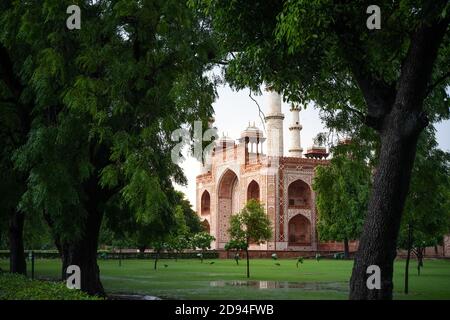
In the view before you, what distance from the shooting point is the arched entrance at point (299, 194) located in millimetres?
45250

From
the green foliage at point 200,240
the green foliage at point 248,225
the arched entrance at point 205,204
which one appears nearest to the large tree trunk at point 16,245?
the green foliage at point 248,225

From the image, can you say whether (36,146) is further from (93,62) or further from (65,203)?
(93,62)

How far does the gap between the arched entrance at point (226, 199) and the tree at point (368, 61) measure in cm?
4102

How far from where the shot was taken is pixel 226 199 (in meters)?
50.7

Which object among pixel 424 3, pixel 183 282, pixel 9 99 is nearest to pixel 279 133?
pixel 183 282

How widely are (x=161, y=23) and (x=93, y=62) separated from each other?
117cm

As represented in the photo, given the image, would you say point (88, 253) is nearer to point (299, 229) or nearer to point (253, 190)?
point (299, 229)

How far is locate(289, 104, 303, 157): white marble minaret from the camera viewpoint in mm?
47406

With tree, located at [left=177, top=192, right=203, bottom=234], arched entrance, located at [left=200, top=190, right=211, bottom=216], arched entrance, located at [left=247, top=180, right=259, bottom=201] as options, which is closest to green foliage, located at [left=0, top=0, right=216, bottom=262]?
arched entrance, located at [left=247, top=180, right=259, bottom=201]

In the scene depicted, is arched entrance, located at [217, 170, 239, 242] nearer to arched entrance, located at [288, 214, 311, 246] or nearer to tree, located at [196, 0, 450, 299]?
arched entrance, located at [288, 214, 311, 246]

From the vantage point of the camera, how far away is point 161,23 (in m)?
8.49

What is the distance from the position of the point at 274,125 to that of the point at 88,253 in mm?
32185

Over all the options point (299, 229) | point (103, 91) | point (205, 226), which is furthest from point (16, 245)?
point (205, 226)

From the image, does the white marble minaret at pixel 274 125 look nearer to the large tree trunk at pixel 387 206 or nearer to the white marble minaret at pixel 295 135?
the white marble minaret at pixel 295 135
